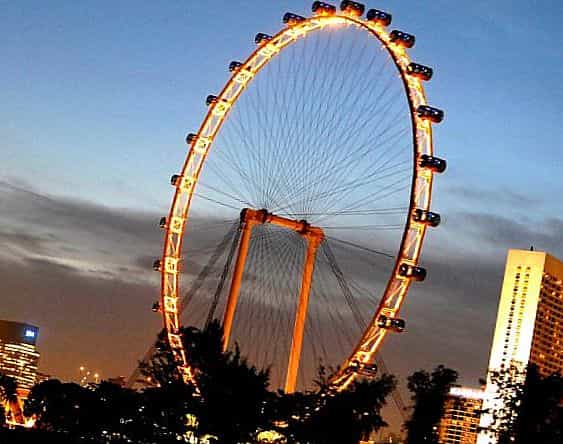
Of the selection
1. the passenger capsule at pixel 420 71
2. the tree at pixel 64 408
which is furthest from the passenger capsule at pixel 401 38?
the tree at pixel 64 408

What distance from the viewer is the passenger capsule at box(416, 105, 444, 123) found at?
46969 millimetres

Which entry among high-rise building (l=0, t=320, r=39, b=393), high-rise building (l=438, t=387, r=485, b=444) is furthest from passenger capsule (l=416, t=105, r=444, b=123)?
high-rise building (l=0, t=320, r=39, b=393)

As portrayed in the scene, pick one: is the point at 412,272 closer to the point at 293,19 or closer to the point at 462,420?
the point at 293,19

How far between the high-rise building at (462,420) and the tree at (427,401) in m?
13.3

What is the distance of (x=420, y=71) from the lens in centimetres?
4762

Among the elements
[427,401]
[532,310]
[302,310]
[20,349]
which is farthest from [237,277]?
[20,349]

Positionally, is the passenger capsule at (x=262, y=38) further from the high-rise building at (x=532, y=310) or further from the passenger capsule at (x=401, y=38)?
the high-rise building at (x=532, y=310)

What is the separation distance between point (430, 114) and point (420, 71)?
1596 mm

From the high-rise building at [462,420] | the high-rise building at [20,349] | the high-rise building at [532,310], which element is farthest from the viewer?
the high-rise building at [20,349]

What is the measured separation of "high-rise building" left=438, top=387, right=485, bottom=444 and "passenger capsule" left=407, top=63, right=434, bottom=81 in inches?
1495

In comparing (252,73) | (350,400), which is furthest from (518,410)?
(252,73)

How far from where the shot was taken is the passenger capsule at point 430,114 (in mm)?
46969

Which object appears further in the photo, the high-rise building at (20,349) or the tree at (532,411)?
the high-rise building at (20,349)

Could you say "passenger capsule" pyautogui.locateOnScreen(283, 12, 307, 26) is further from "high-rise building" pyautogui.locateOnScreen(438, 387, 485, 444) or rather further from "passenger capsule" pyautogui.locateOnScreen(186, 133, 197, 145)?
"high-rise building" pyautogui.locateOnScreen(438, 387, 485, 444)
